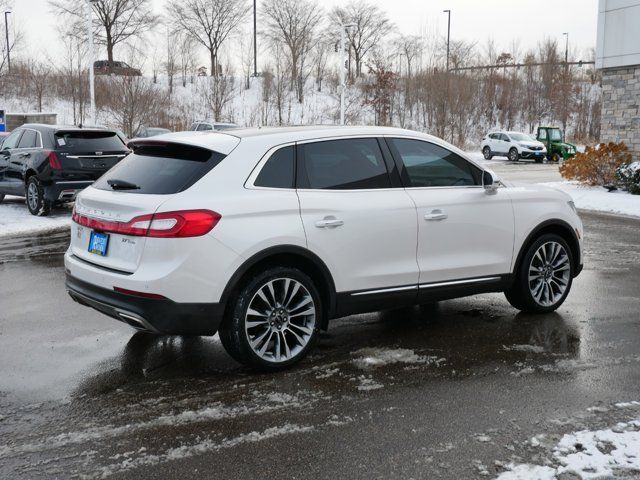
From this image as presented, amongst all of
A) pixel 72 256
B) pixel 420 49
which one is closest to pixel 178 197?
pixel 72 256

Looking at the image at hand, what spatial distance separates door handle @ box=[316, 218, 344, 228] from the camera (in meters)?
5.09

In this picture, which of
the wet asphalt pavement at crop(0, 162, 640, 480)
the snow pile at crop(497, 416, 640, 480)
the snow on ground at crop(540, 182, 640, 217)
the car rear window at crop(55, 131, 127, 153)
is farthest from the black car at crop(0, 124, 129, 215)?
the snow pile at crop(497, 416, 640, 480)

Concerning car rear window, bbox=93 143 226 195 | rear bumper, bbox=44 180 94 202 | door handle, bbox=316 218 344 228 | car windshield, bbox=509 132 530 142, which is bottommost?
rear bumper, bbox=44 180 94 202

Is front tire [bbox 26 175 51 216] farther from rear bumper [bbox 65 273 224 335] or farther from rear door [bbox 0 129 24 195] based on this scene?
rear bumper [bbox 65 273 224 335]

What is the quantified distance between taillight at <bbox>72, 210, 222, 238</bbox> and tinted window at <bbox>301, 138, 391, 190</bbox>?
0.88 meters

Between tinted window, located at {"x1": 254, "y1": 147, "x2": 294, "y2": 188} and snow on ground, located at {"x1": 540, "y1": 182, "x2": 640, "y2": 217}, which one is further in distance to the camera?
snow on ground, located at {"x1": 540, "y1": 182, "x2": 640, "y2": 217}

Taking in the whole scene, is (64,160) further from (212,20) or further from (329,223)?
(212,20)

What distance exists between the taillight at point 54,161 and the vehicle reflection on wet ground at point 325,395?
673 centimetres

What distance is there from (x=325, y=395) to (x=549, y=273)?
3.00m

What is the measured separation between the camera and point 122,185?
5039 millimetres

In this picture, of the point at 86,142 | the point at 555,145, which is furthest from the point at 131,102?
the point at 555,145

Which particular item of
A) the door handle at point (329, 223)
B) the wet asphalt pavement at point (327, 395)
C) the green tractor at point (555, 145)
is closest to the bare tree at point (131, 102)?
the green tractor at point (555, 145)

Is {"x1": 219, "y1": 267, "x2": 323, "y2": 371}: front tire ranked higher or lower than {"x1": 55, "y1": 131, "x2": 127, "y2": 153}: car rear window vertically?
lower

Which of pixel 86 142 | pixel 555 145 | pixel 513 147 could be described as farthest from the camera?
pixel 555 145
